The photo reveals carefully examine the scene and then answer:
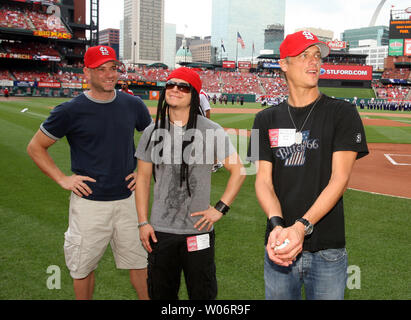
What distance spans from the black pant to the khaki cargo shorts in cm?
74

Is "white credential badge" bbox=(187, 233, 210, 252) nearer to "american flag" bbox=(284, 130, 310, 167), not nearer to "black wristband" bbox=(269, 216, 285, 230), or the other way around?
"black wristband" bbox=(269, 216, 285, 230)

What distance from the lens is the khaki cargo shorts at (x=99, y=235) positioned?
3605 mm

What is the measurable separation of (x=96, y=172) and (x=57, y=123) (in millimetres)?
565

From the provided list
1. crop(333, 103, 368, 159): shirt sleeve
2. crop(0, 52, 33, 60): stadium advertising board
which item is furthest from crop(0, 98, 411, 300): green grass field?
crop(0, 52, 33, 60): stadium advertising board

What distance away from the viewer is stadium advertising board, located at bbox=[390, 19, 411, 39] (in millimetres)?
78875

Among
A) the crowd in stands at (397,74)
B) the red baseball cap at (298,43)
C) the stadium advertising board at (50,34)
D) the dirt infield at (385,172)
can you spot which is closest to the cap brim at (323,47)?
the red baseball cap at (298,43)

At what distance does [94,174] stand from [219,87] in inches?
3103

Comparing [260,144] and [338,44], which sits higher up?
[338,44]

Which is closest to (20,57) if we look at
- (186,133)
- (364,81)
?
(364,81)

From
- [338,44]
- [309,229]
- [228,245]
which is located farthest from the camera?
[338,44]

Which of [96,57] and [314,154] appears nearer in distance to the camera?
[314,154]

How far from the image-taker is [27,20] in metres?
68.9

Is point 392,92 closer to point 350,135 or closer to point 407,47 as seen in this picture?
point 407,47

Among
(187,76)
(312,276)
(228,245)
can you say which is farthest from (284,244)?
(228,245)
